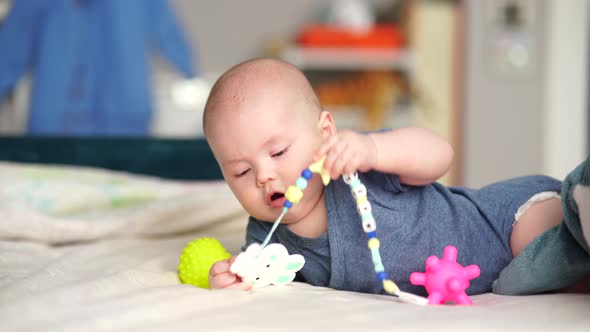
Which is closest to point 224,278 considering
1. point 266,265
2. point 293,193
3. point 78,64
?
point 266,265

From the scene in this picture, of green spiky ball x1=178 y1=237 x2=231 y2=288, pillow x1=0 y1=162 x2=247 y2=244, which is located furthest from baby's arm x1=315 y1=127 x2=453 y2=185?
pillow x1=0 y1=162 x2=247 y2=244

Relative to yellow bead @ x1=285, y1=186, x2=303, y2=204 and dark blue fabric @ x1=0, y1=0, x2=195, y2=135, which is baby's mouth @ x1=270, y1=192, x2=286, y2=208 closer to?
yellow bead @ x1=285, y1=186, x2=303, y2=204

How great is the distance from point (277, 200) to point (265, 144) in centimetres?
8

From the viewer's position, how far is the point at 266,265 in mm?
948

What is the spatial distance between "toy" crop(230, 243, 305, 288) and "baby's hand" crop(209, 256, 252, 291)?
12 mm

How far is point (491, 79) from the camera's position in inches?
143

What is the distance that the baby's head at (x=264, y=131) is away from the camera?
0.92m

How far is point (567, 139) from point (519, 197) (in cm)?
272

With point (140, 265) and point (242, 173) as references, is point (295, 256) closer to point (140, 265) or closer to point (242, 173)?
point (242, 173)

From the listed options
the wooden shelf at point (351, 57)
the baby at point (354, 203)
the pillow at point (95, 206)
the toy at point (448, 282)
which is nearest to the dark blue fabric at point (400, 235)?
the baby at point (354, 203)

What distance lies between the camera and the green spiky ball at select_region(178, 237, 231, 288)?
39.5 inches

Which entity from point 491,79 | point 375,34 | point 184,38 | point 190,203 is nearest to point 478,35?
point 491,79

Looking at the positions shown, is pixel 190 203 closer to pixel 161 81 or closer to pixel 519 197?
pixel 519 197

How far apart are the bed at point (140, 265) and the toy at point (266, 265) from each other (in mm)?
21
